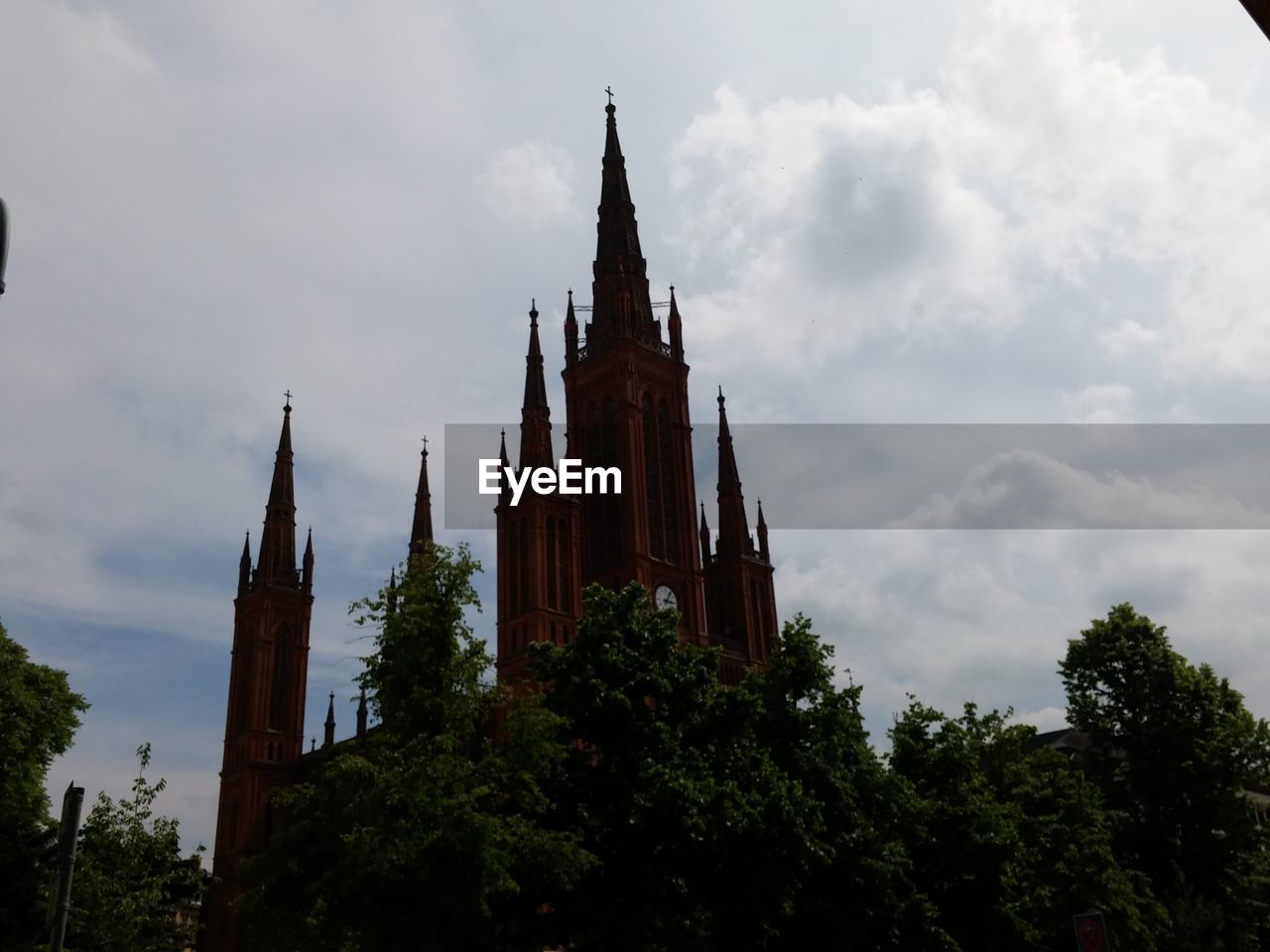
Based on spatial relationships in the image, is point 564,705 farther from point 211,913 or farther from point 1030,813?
point 211,913

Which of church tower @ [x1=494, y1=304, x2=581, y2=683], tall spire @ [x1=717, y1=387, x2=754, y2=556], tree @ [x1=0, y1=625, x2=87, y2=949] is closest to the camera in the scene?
tree @ [x1=0, y1=625, x2=87, y2=949]

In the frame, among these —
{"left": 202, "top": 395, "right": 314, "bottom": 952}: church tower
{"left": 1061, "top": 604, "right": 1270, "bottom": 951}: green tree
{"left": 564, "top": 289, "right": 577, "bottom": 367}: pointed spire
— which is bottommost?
{"left": 1061, "top": 604, "right": 1270, "bottom": 951}: green tree

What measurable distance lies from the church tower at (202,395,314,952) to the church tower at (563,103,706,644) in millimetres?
27180

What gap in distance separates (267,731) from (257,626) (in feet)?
26.5

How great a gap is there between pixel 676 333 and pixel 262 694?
41.8 m

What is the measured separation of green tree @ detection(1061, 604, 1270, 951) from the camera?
140 feet

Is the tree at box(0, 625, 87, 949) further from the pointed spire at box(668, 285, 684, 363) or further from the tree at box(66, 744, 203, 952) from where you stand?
the pointed spire at box(668, 285, 684, 363)

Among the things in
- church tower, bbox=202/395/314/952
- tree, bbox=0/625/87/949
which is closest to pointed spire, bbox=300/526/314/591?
church tower, bbox=202/395/314/952

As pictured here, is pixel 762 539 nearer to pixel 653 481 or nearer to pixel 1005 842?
pixel 653 481

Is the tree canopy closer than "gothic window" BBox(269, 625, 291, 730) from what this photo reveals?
Yes

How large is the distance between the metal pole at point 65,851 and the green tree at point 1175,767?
1452 inches

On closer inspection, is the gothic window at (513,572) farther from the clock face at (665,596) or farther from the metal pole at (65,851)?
the metal pole at (65,851)

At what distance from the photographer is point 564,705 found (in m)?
28.3

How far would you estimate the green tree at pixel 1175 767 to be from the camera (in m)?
42.6
